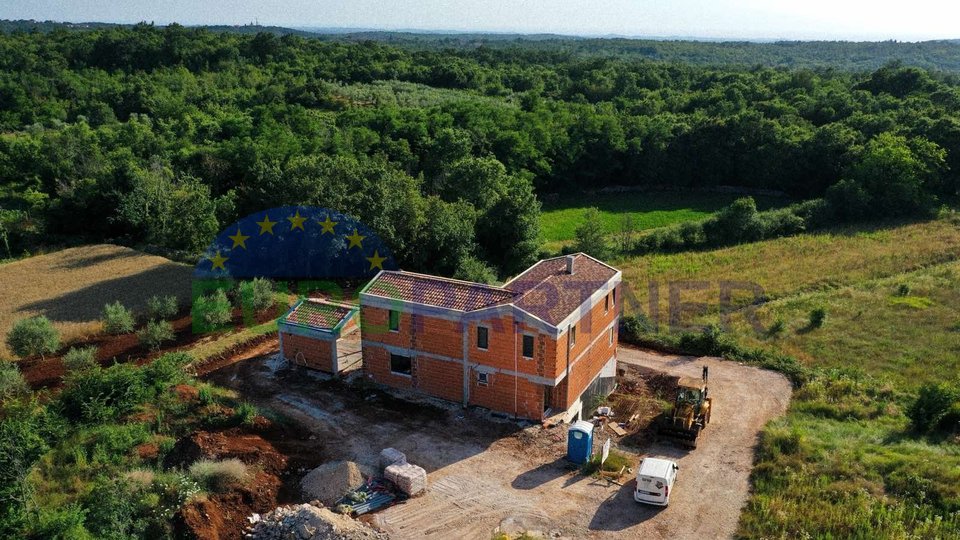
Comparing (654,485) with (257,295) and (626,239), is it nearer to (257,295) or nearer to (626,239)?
(257,295)

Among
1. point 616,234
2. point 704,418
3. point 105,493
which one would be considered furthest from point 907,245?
point 105,493

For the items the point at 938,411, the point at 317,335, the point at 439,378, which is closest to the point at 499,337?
the point at 439,378

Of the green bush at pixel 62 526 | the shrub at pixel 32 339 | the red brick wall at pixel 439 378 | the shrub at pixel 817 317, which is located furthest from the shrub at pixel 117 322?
the shrub at pixel 817 317

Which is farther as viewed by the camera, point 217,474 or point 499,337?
point 499,337

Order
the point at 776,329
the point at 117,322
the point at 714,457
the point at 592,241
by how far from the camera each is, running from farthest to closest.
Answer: the point at 592,241 < the point at 776,329 < the point at 117,322 < the point at 714,457

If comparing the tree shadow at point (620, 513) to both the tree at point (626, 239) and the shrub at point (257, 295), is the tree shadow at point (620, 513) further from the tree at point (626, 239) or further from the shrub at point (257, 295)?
the tree at point (626, 239)

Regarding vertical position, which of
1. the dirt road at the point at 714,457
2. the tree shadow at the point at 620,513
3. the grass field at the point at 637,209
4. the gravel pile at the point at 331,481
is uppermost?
the gravel pile at the point at 331,481
